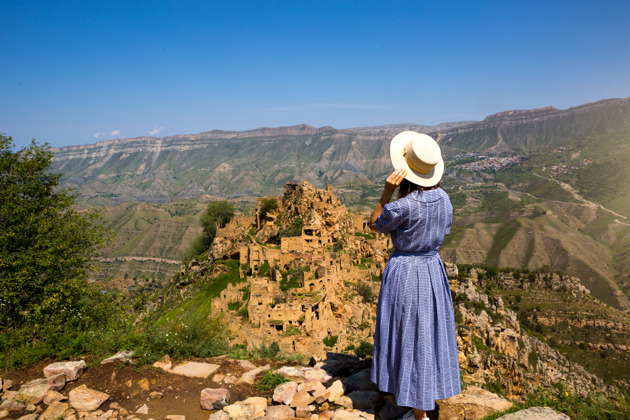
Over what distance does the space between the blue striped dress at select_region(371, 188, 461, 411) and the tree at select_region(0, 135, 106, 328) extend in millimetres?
8318

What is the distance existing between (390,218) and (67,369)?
6.53 metres

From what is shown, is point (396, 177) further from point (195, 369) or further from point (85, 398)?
Answer: point (85, 398)

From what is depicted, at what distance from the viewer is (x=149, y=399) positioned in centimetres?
606

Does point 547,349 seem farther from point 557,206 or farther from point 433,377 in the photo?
point 557,206

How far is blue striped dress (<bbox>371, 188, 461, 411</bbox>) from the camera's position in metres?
4.81

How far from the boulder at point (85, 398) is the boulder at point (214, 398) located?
171cm

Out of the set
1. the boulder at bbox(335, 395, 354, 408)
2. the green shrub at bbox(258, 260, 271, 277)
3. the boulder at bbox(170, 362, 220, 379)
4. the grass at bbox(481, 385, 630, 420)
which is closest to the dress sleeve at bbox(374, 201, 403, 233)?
the boulder at bbox(335, 395, 354, 408)

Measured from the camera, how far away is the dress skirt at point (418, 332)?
483 centimetres

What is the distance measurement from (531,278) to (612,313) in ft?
58.5

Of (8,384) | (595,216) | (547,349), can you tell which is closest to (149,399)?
(8,384)

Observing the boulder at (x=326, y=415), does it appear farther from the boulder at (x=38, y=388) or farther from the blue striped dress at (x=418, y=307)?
the boulder at (x=38, y=388)

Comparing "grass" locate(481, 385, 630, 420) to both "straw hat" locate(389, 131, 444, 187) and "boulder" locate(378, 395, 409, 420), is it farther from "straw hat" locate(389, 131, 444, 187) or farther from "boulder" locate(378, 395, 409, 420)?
"straw hat" locate(389, 131, 444, 187)

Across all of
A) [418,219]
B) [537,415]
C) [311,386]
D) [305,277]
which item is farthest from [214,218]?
[537,415]

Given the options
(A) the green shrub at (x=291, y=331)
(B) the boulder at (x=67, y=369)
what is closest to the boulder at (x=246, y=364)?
(B) the boulder at (x=67, y=369)
